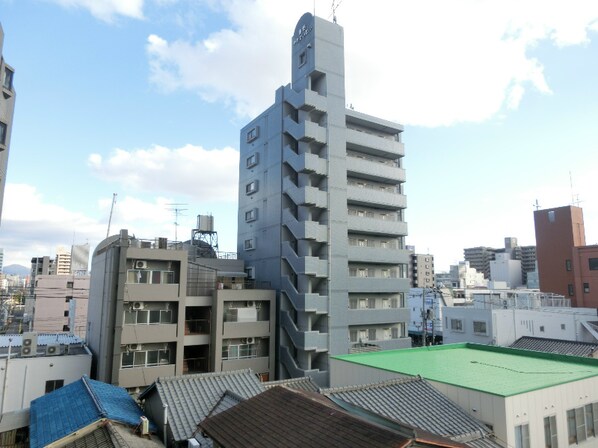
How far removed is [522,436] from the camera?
13461 mm

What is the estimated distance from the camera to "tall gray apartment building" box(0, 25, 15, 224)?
28.0 metres

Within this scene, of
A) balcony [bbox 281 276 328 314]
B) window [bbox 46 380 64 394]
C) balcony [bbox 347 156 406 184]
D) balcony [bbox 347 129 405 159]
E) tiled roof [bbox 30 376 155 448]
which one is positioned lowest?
window [bbox 46 380 64 394]

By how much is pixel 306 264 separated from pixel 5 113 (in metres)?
25.4

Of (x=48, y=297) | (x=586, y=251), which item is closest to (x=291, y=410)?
(x=586, y=251)

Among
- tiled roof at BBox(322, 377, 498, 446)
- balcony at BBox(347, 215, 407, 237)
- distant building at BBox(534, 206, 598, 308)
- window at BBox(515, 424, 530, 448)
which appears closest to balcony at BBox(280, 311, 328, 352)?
balcony at BBox(347, 215, 407, 237)

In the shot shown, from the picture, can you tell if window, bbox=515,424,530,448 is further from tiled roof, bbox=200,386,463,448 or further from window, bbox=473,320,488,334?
window, bbox=473,320,488,334

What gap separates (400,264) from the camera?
4281 centimetres

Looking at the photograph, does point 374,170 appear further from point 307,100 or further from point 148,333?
point 148,333

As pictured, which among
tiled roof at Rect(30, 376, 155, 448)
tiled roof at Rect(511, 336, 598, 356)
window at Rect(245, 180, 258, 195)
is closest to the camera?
tiled roof at Rect(30, 376, 155, 448)

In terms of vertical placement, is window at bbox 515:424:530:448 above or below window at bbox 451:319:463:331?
below

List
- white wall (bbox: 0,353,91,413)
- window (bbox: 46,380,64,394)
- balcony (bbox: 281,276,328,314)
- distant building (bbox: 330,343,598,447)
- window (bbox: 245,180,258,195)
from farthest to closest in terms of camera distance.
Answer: window (bbox: 245,180,258,195) < balcony (bbox: 281,276,328,314) < window (bbox: 46,380,64,394) < white wall (bbox: 0,353,91,413) < distant building (bbox: 330,343,598,447)

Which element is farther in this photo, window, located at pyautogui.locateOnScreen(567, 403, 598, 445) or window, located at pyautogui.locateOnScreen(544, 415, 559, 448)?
window, located at pyautogui.locateOnScreen(567, 403, 598, 445)

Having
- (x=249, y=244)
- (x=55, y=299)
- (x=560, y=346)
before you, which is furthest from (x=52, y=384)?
(x=55, y=299)

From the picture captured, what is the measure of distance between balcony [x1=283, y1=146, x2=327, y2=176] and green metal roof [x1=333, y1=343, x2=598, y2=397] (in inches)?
701
